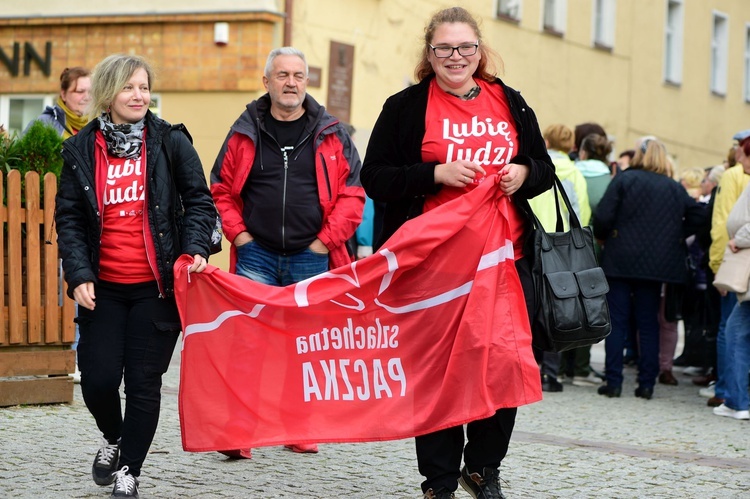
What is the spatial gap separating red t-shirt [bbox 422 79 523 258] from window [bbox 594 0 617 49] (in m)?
22.8

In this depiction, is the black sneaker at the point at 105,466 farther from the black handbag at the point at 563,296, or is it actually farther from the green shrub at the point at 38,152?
the green shrub at the point at 38,152

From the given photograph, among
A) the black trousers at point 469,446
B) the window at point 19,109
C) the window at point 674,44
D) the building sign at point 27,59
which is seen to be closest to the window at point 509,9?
the window at point 674,44

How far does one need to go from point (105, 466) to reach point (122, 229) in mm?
1035

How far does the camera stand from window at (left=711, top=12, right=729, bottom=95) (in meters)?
32.6

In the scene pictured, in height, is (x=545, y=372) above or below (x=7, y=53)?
below

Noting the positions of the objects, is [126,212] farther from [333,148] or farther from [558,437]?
[558,437]

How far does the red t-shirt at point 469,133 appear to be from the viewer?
570 centimetres

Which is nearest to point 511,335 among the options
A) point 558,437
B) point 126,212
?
point 126,212

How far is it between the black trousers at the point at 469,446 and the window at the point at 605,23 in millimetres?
22963

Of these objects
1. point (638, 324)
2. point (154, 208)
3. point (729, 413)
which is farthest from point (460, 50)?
point (638, 324)

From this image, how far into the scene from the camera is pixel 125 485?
5707 mm

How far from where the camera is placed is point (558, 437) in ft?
27.8

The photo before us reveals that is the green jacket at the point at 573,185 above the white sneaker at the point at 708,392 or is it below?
above

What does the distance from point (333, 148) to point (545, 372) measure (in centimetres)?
442
